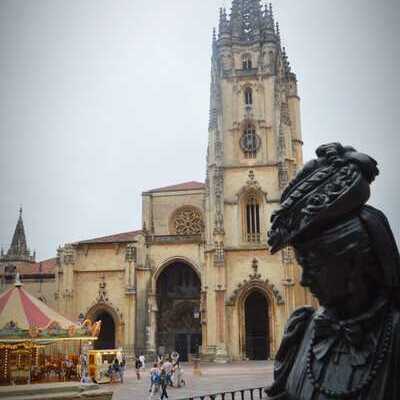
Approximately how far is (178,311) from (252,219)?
9428 millimetres

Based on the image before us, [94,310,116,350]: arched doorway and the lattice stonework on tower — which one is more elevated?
the lattice stonework on tower

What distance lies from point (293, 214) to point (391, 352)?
70cm

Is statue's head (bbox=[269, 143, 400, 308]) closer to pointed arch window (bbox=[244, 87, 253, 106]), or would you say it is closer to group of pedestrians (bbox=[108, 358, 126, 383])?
group of pedestrians (bbox=[108, 358, 126, 383])

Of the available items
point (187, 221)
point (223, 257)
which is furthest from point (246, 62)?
point (223, 257)

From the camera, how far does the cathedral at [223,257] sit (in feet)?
120

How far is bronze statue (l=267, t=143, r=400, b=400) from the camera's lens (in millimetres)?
2236

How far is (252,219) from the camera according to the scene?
126 ft

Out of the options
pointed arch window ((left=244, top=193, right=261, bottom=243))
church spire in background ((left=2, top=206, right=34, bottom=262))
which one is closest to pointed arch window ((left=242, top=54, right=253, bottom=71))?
pointed arch window ((left=244, top=193, right=261, bottom=243))

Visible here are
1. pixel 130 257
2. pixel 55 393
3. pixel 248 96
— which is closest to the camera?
Answer: pixel 55 393

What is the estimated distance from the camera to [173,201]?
45406 mm

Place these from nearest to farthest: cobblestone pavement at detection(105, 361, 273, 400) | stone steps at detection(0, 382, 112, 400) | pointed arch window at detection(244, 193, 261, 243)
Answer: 1. stone steps at detection(0, 382, 112, 400)
2. cobblestone pavement at detection(105, 361, 273, 400)
3. pointed arch window at detection(244, 193, 261, 243)

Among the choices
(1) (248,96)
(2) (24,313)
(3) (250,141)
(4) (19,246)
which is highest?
(1) (248,96)

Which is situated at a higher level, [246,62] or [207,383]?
[246,62]

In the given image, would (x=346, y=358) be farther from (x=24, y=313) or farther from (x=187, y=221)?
(x=187, y=221)
